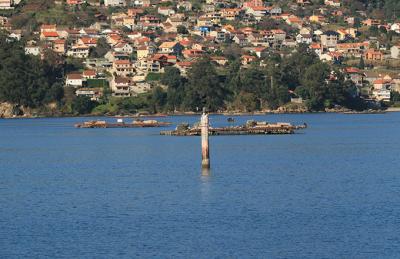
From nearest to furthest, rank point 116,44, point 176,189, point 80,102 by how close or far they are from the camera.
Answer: point 176,189 < point 80,102 < point 116,44

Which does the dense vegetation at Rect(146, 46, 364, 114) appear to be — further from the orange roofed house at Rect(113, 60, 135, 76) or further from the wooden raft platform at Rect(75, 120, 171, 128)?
the wooden raft platform at Rect(75, 120, 171, 128)

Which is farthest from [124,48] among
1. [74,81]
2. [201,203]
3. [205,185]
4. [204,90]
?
[201,203]

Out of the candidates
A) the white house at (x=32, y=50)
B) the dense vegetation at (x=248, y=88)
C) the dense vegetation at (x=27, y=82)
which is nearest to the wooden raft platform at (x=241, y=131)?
the dense vegetation at (x=248, y=88)

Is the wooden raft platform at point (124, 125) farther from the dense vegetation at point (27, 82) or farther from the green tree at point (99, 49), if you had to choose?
the green tree at point (99, 49)

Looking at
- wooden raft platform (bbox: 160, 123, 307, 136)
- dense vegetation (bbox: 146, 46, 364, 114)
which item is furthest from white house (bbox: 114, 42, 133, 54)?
wooden raft platform (bbox: 160, 123, 307, 136)

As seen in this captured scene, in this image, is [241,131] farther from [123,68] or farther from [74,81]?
[123,68]

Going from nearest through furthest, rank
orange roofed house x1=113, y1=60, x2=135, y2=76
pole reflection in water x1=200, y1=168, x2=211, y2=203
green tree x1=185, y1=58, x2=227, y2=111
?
pole reflection in water x1=200, y1=168, x2=211, y2=203, green tree x1=185, y1=58, x2=227, y2=111, orange roofed house x1=113, y1=60, x2=135, y2=76

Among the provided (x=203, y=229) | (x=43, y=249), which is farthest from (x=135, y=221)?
(x=43, y=249)

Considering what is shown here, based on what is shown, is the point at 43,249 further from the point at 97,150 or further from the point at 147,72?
the point at 147,72
